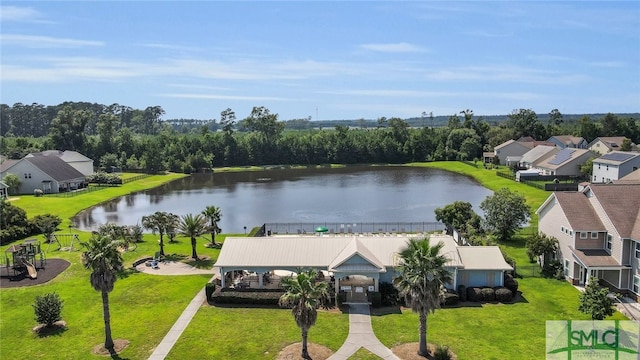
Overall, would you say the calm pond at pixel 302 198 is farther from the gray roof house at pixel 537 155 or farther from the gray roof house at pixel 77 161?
the gray roof house at pixel 77 161

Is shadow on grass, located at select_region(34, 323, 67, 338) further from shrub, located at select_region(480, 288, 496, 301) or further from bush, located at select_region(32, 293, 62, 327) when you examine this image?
shrub, located at select_region(480, 288, 496, 301)

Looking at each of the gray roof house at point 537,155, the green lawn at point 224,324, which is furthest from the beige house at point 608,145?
the green lawn at point 224,324

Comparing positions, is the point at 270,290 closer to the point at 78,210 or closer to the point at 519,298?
the point at 519,298

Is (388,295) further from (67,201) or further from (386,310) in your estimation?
(67,201)

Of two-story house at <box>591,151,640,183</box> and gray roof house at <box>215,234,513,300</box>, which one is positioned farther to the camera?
two-story house at <box>591,151,640,183</box>

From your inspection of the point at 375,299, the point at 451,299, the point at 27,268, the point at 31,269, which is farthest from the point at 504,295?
the point at 27,268

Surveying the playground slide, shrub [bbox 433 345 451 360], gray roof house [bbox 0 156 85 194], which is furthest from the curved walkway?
gray roof house [bbox 0 156 85 194]
